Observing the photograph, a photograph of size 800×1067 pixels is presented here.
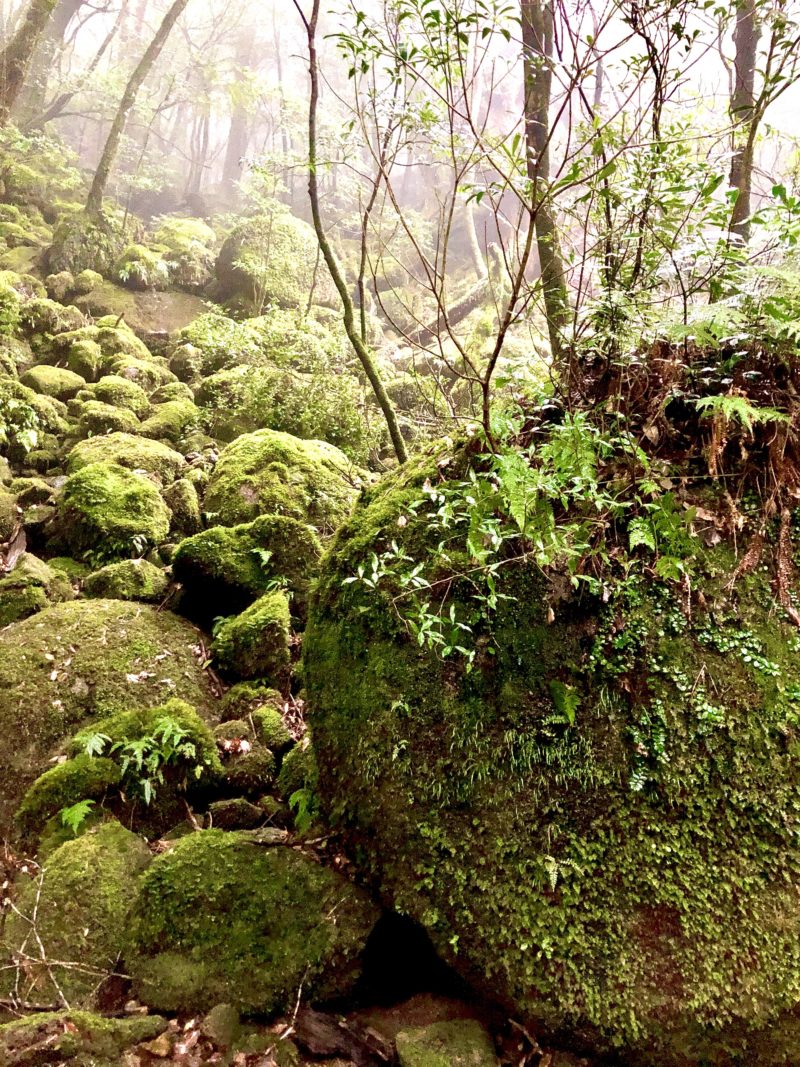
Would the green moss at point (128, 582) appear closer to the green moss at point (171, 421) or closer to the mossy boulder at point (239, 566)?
the mossy boulder at point (239, 566)

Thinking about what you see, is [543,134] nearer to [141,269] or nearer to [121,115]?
[141,269]

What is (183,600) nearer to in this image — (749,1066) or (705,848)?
(705,848)

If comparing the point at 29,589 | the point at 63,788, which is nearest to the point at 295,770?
the point at 63,788

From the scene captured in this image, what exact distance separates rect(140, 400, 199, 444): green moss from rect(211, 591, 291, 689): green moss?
16.3ft

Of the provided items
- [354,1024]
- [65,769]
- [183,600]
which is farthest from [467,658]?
[183,600]

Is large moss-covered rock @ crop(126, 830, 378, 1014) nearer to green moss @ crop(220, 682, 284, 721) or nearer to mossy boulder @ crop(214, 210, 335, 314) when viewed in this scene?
green moss @ crop(220, 682, 284, 721)

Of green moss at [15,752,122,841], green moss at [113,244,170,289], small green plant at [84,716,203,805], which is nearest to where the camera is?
green moss at [15,752,122,841]

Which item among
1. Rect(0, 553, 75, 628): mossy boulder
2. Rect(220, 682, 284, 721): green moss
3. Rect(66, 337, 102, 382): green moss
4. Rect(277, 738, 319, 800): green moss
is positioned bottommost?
Rect(277, 738, 319, 800): green moss

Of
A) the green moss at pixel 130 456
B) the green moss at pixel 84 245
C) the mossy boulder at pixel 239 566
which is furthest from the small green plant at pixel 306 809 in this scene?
the green moss at pixel 84 245

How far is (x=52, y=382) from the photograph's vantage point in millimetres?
9852

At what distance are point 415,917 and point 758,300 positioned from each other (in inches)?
152

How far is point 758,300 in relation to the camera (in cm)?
339

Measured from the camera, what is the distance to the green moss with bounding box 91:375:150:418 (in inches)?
390

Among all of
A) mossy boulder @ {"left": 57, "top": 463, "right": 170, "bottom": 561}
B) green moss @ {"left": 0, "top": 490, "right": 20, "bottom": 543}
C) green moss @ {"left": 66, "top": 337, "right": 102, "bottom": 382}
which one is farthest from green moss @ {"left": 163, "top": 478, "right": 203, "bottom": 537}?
green moss @ {"left": 66, "top": 337, "right": 102, "bottom": 382}
